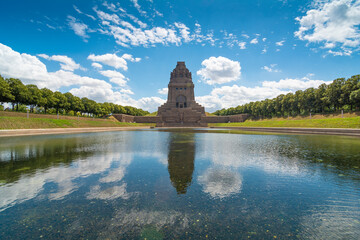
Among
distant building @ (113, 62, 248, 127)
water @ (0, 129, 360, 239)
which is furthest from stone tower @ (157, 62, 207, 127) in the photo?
water @ (0, 129, 360, 239)

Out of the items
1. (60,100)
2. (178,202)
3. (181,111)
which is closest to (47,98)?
(60,100)

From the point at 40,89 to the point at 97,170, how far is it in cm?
5993

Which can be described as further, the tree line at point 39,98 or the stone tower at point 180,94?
the stone tower at point 180,94

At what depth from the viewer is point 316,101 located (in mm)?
56156

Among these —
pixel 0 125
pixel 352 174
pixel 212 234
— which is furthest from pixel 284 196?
pixel 0 125

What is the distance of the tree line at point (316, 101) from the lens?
46.3 metres

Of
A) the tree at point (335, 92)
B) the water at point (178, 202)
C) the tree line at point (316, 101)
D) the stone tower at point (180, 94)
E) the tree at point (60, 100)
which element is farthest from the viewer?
the stone tower at point (180, 94)

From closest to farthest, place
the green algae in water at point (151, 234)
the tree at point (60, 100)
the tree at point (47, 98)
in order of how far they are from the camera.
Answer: the green algae in water at point (151, 234), the tree at point (47, 98), the tree at point (60, 100)

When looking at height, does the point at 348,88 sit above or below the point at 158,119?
above

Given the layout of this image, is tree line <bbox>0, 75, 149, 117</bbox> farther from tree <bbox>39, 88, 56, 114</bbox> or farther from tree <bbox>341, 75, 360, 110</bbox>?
tree <bbox>341, 75, 360, 110</bbox>

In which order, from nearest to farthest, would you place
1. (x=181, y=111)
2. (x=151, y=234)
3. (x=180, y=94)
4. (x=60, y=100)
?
(x=151, y=234), (x=60, y=100), (x=181, y=111), (x=180, y=94)

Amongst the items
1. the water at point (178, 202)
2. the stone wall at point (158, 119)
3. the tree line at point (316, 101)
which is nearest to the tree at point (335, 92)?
the tree line at point (316, 101)

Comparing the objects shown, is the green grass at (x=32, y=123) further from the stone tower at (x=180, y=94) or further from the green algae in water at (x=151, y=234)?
the green algae in water at (x=151, y=234)

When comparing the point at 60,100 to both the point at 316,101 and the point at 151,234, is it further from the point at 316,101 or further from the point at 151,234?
the point at 316,101
